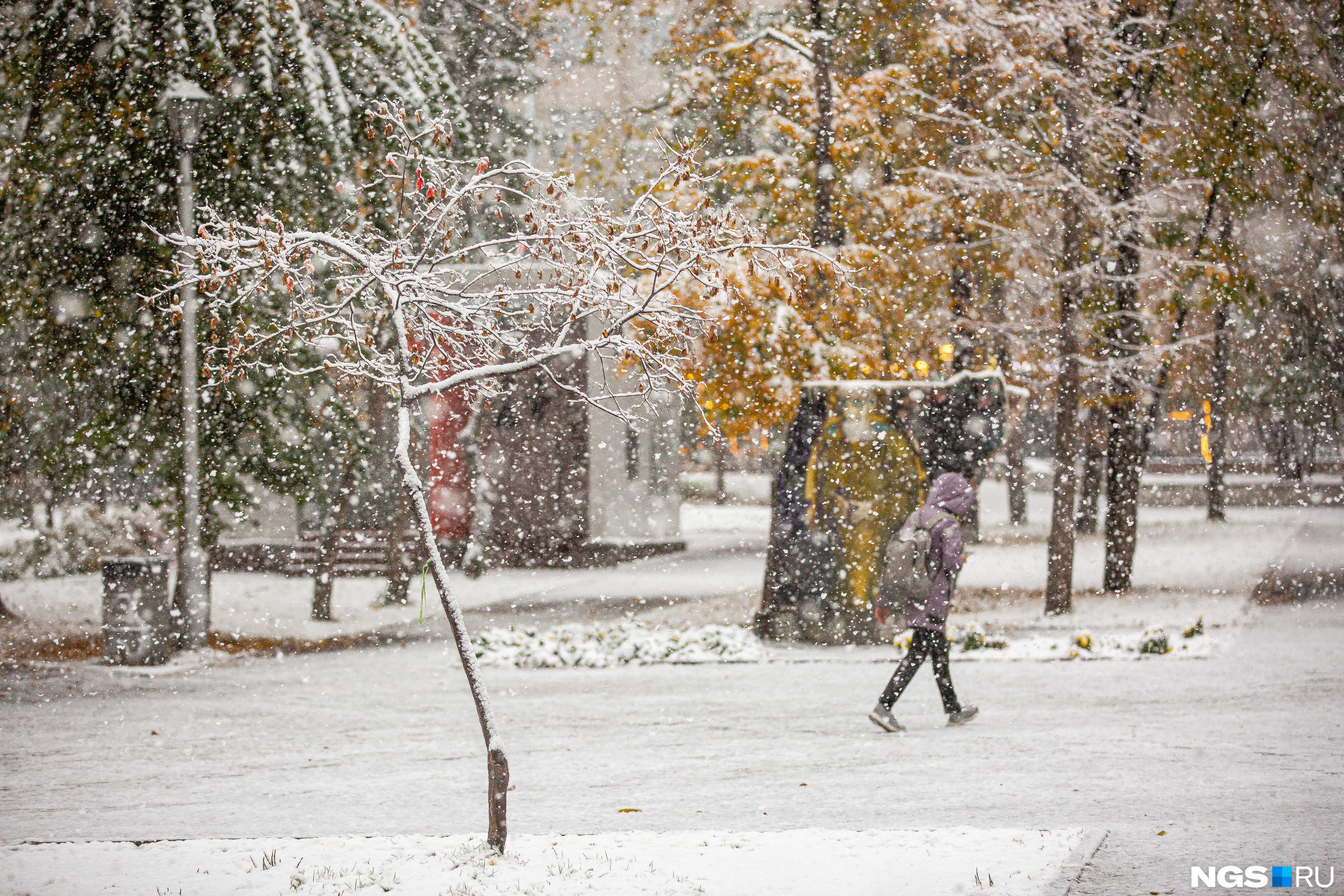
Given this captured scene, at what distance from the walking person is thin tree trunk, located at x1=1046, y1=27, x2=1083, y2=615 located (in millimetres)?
7571

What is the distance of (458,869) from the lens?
508cm

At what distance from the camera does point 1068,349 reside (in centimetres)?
1554

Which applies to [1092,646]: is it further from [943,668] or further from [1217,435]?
[1217,435]

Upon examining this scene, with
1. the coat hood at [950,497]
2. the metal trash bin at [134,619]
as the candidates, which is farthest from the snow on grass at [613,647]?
the coat hood at [950,497]

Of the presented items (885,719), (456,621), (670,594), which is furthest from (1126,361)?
(456,621)

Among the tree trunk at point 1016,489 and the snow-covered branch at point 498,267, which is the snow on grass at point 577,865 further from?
the tree trunk at point 1016,489

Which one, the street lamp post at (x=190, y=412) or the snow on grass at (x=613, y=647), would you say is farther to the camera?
the snow on grass at (x=613, y=647)

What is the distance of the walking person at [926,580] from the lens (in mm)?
8086

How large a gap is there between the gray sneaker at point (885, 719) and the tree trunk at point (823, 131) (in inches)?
252

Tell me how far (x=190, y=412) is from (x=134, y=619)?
206 cm

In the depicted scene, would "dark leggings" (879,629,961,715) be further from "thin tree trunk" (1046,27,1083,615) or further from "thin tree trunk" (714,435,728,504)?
"thin tree trunk" (714,435,728,504)

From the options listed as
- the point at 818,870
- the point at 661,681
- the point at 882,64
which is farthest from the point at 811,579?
the point at 882,64

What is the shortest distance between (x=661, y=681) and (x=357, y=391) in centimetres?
675

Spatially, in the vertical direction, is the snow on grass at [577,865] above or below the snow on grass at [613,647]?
above
